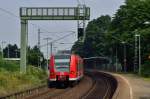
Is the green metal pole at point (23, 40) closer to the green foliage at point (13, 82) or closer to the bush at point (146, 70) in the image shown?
the green foliage at point (13, 82)

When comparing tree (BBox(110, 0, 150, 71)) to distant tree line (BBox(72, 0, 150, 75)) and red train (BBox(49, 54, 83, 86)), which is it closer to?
distant tree line (BBox(72, 0, 150, 75))

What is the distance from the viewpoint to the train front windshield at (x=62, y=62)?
54.8m

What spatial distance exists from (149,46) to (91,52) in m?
84.3

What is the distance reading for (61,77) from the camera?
54781 mm

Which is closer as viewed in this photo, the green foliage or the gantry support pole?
the green foliage

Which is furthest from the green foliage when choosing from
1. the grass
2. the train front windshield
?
the train front windshield

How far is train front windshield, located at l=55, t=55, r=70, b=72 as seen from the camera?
5475 cm

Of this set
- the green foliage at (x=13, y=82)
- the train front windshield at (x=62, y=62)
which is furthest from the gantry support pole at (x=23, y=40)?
the train front windshield at (x=62, y=62)

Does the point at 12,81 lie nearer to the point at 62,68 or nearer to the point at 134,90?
the point at 62,68

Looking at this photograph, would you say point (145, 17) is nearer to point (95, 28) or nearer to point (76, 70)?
point (76, 70)

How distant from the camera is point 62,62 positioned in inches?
2156

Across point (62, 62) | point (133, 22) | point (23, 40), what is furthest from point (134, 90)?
point (133, 22)

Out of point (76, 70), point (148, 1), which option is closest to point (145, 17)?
point (148, 1)

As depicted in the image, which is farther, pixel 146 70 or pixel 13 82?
pixel 146 70
